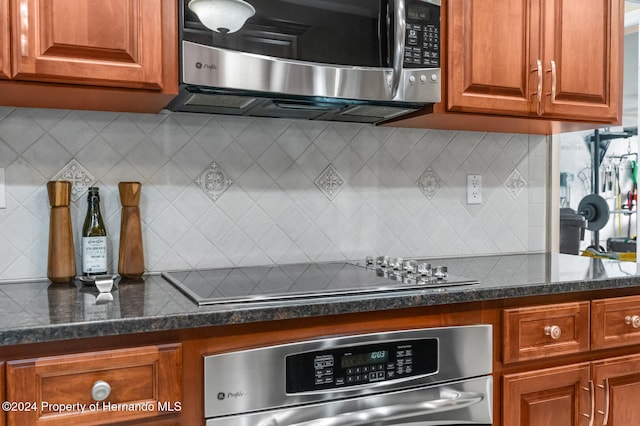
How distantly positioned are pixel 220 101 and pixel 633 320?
1394mm

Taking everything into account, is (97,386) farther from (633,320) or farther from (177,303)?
(633,320)

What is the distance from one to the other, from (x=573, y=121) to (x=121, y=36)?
1522 millimetres

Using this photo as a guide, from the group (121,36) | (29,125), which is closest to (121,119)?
(29,125)

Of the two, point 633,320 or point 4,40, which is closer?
point 4,40

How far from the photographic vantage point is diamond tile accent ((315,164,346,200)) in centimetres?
188

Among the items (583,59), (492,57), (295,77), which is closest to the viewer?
(295,77)

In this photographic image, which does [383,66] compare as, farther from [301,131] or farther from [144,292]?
[144,292]

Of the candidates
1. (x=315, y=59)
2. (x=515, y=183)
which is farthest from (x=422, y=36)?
(x=515, y=183)

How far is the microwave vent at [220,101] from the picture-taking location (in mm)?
1454

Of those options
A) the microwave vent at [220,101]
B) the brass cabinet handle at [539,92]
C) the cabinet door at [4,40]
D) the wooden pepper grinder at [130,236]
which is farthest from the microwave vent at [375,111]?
the cabinet door at [4,40]

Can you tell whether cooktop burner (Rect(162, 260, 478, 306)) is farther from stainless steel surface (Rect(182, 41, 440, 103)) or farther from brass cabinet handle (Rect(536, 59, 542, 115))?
brass cabinet handle (Rect(536, 59, 542, 115))

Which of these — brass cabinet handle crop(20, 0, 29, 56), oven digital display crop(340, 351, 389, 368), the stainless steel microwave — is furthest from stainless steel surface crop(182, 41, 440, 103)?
oven digital display crop(340, 351, 389, 368)

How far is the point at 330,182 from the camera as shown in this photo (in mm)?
1896

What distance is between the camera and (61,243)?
1472 millimetres
